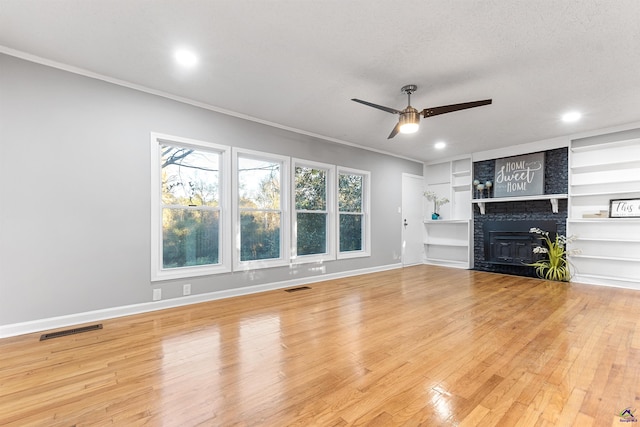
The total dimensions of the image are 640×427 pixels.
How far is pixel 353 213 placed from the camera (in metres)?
5.95

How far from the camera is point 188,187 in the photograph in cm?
390

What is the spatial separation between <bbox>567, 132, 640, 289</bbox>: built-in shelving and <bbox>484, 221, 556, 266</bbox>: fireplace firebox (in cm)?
50

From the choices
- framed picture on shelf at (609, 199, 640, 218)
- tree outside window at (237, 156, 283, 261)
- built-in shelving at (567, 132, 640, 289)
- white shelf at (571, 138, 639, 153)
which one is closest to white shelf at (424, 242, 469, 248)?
built-in shelving at (567, 132, 640, 289)

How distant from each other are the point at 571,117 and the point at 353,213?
12.4 ft

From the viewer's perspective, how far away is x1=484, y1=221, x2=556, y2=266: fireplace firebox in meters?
5.63

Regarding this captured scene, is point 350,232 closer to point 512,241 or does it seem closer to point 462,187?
point 462,187

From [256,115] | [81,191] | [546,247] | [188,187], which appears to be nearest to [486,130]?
[546,247]

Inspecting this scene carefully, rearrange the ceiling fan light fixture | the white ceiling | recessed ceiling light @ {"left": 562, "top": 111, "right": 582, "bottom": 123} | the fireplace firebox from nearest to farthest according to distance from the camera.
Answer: the white ceiling
the ceiling fan light fixture
recessed ceiling light @ {"left": 562, "top": 111, "right": 582, "bottom": 123}
the fireplace firebox

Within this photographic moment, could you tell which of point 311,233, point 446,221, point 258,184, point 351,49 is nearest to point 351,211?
point 311,233

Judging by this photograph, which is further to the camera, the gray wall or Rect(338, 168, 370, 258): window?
Rect(338, 168, 370, 258): window

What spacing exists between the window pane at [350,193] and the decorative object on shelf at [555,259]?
3468 millimetres

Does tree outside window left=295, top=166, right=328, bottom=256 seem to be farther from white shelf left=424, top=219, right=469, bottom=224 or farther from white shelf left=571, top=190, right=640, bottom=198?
white shelf left=571, top=190, right=640, bottom=198

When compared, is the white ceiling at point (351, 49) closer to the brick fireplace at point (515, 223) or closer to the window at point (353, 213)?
the brick fireplace at point (515, 223)

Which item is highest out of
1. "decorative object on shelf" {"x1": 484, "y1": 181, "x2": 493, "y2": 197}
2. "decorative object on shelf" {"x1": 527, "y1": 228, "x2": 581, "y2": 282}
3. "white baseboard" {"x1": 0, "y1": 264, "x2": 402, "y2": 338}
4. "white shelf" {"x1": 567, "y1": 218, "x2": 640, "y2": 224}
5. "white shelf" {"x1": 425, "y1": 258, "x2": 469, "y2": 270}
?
"decorative object on shelf" {"x1": 484, "y1": 181, "x2": 493, "y2": 197}
